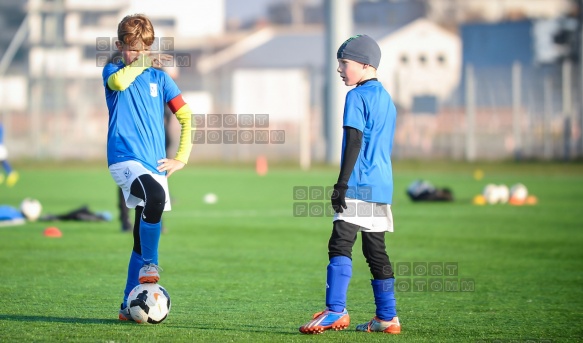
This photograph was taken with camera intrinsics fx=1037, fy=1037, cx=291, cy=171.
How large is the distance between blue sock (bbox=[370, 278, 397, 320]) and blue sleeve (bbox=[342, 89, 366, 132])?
1.08 metres

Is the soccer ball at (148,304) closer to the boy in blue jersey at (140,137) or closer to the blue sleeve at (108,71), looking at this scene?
the boy in blue jersey at (140,137)

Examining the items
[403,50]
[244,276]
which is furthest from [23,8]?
[244,276]

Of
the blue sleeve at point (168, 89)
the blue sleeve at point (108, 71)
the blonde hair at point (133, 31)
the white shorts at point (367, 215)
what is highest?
the blonde hair at point (133, 31)

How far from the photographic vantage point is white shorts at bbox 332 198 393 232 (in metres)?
6.94

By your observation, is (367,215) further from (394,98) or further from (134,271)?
(394,98)

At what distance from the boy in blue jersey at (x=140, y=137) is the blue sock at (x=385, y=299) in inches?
60.2

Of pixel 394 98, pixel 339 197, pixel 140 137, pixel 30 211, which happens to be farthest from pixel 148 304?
pixel 394 98

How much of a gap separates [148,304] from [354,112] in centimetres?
191

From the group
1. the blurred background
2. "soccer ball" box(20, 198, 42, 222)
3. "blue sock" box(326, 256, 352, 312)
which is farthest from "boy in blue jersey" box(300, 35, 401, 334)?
the blurred background

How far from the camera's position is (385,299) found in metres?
7.10

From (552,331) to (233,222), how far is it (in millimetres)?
8833

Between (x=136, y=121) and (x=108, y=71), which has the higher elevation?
(x=108, y=71)

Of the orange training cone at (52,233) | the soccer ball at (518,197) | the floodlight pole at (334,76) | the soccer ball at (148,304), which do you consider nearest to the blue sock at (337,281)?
the soccer ball at (148,304)

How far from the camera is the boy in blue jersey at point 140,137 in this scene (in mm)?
7078
